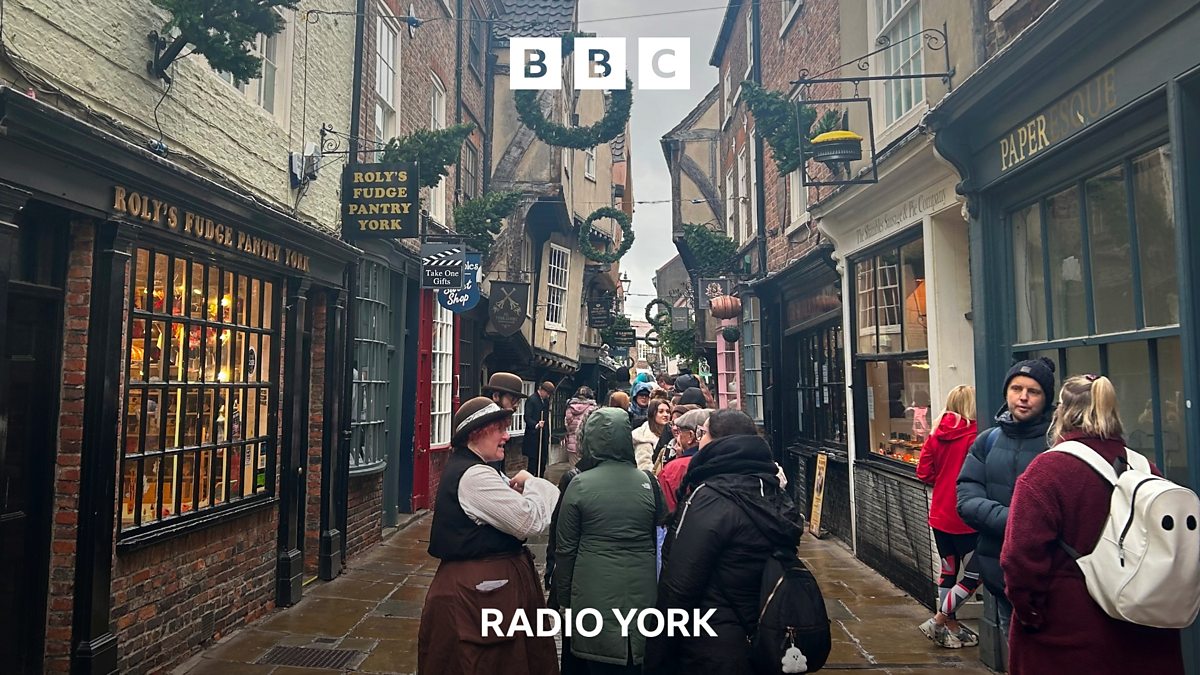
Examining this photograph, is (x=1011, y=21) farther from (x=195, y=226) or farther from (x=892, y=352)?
(x=195, y=226)

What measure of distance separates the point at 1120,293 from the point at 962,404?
1.66 m

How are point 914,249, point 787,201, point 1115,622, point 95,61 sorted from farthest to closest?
point 787,201 → point 914,249 → point 95,61 → point 1115,622

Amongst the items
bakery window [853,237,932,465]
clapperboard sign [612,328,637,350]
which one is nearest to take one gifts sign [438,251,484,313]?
bakery window [853,237,932,465]


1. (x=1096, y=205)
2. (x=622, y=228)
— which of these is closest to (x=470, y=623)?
(x=1096, y=205)

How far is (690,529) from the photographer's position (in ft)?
11.1

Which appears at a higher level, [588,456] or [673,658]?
[588,456]

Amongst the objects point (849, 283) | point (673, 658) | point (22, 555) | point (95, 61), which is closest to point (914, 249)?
point (849, 283)

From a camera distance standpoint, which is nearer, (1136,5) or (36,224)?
(1136,5)

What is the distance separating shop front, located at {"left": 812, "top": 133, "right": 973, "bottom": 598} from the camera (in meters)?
6.89

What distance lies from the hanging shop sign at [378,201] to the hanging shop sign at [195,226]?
1.39 meters

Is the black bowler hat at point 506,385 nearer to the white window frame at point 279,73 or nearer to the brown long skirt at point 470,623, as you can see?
the brown long skirt at point 470,623

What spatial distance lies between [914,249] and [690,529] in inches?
210

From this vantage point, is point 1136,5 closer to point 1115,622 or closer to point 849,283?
point 1115,622

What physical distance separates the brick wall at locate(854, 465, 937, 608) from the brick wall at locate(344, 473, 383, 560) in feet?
18.6
